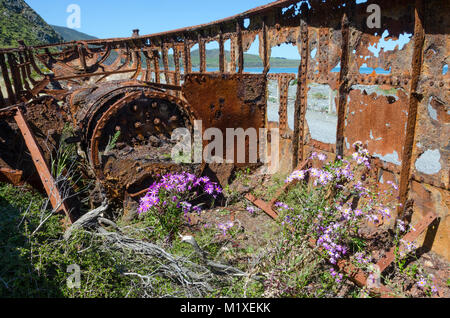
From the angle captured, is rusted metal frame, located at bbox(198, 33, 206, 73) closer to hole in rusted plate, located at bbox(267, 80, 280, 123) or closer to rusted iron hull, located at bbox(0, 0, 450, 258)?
rusted iron hull, located at bbox(0, 0, 450, 258)

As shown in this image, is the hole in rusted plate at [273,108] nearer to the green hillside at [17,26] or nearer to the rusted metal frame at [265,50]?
the rusted metal frame at [265,50]

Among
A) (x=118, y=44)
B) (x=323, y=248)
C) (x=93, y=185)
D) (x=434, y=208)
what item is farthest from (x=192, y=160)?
(x=118, y=44)

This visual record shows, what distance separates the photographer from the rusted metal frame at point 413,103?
3.18m

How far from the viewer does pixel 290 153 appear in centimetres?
553

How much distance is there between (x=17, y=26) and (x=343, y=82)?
53.6 m

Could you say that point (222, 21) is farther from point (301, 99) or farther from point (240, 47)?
point (301, 99)

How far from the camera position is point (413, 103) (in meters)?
3.34

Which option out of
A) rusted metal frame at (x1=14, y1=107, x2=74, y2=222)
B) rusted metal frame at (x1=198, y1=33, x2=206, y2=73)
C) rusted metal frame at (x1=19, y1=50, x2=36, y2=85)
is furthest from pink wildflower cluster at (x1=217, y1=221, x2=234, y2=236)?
rusted metal frame at (x1=19, y1=50, x2=36, y2=85)

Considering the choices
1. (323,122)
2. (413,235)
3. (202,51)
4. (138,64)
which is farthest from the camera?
(323,122)

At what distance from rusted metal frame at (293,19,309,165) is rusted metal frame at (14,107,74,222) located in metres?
3.59

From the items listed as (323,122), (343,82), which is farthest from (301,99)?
(323,122)

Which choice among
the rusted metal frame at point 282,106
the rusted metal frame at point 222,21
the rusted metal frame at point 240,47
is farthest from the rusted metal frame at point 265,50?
the rusted metal frame at point 240,47

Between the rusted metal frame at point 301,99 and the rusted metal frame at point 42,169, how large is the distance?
11.8 ft

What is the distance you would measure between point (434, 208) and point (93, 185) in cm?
486
